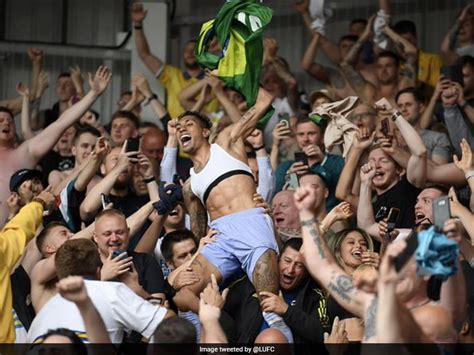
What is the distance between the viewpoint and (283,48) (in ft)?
51.7

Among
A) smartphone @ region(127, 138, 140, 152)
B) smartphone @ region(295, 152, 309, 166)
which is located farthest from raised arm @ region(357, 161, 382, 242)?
smartphone @ region(127, 138, 140, 152)

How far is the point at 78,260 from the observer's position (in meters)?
8.14

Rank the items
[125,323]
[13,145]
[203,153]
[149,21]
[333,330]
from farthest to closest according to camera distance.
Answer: [149,21], [13,145], [203,153], [333,330], [125,323]

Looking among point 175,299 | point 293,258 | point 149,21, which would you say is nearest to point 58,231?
point 175,299

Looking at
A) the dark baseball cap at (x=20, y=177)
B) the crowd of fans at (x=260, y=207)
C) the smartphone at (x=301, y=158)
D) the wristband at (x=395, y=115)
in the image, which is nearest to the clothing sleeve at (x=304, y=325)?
the crowd of fans at (x=260, y=207)

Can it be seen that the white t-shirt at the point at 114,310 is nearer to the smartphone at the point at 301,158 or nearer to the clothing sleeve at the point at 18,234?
A: the clothing sleeve at the point at 18,234

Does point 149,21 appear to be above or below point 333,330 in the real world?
above

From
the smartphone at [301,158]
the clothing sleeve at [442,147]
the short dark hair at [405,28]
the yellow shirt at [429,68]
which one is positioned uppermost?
the short dark hair at [405,28]

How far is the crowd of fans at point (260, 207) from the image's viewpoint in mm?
7523

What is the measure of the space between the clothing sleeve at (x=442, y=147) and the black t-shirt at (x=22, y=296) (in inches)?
155

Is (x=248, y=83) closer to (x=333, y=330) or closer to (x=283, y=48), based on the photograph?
(x=333, y=330)

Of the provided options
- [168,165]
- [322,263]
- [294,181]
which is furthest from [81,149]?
[322,263]

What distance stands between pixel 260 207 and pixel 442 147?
95.2 inches

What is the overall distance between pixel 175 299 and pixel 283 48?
6302mm
